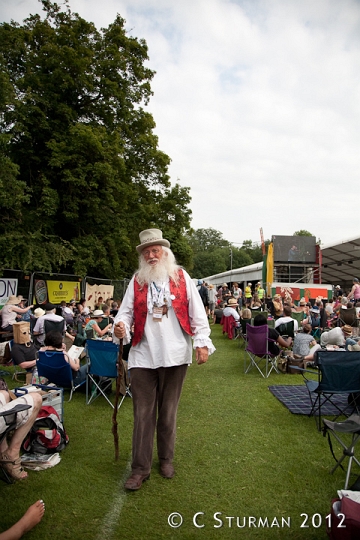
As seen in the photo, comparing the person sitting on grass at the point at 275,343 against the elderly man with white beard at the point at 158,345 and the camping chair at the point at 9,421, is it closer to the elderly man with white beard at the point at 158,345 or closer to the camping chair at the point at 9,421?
the elderly man with white beard at the point at 158,345

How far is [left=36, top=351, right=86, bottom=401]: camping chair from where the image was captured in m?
5.18

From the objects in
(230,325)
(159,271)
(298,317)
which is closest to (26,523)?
(159,271)

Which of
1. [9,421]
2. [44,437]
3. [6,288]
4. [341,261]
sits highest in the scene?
[341,261]

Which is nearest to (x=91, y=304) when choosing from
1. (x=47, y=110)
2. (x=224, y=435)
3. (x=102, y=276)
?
(x=102, y=276)

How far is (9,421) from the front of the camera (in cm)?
317

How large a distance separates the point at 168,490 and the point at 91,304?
12584 mm

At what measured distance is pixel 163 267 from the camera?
3371 mm

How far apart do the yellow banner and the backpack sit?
31.2 ft

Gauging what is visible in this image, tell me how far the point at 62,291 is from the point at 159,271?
1103 centimetres

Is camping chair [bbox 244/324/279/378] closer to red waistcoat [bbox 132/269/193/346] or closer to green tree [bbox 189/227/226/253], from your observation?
red waistcoat [bbox 132/269/193/346]

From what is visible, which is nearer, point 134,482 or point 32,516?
point 32,516

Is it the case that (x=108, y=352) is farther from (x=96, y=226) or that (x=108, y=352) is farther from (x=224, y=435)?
(x=96, y=226)

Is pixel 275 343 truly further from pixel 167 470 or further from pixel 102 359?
pixel 167 470

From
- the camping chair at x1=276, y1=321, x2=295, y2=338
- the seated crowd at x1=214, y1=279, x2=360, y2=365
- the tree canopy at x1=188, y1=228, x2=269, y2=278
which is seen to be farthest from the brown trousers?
the tree canopy at x1=188, y1=228, x2=269, y2=278
